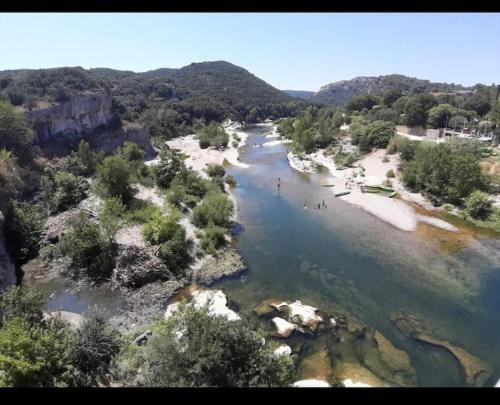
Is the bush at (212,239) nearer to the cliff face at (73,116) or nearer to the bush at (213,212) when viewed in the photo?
the bush at (213,212)

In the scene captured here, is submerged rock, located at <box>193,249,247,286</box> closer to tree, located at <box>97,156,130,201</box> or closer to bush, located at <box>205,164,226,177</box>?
tree, located at <box>97,156,130,201</box>

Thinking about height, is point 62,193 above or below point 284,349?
above

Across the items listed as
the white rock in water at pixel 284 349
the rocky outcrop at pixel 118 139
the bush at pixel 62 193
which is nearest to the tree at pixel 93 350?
the white rock in water at pixel 284 349

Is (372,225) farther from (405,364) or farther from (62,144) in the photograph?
(62,144)

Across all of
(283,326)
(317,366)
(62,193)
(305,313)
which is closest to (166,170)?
(62,193)

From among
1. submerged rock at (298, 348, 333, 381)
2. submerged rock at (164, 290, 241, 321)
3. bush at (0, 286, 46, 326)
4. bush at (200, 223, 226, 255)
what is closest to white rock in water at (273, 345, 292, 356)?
submerged rock at (298, 348, 333, 381)

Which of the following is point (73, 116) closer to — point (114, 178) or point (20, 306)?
point (114, 178)
